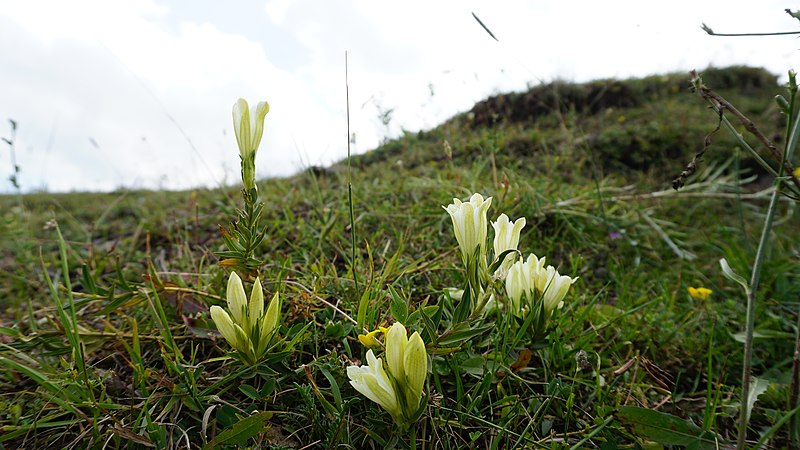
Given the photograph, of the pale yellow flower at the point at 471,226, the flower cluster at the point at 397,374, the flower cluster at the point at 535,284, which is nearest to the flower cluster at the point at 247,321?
the flower cluster at the point at 397,374

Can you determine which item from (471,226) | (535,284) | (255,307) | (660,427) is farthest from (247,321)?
(660,427)

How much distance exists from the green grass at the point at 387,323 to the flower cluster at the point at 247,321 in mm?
72

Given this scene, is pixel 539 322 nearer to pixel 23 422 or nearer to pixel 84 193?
pixel 23 422

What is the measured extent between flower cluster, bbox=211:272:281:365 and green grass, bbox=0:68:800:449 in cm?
7

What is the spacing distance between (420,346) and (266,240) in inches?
54.8

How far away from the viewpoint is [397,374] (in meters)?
0.84

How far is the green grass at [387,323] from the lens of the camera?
3.43ft

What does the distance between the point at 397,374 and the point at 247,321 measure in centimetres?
37

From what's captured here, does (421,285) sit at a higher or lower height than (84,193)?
lower

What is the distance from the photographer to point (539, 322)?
45.0 inches

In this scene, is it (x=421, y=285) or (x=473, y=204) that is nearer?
(x=473, y=204)

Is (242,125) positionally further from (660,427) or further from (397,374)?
(660,427)

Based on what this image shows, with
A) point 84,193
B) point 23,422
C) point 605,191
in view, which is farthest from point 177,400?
point 84,193

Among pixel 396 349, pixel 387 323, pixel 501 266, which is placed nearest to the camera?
pixel 396 349
